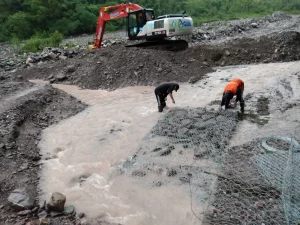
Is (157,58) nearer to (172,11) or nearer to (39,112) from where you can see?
(39,112)

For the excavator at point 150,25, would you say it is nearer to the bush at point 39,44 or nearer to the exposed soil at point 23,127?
the exposed soil at point 23,127

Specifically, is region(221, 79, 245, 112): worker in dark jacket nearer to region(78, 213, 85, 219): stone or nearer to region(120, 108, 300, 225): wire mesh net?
region(120, 108, 300, 225): wire mesh net

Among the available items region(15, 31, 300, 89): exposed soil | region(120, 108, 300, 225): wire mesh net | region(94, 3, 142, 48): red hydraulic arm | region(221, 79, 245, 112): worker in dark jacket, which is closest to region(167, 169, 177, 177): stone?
region(120, 108, 300, 225): wire mesh net

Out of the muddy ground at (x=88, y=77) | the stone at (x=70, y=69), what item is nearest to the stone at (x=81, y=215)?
the muddy ground at (x=88, y=77)

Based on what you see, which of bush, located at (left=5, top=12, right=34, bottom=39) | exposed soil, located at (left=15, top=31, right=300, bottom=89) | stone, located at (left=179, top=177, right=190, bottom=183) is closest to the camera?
stone, located at (left=179, top=177, right=190, bottom=183)

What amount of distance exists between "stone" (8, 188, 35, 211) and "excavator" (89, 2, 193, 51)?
9525 mm

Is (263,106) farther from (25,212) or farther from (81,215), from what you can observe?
(25,212)

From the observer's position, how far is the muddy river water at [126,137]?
4391mm

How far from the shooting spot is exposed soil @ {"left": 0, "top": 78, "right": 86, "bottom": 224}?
504 cm

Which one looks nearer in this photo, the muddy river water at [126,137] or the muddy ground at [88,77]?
the muddy river water at [126,137]

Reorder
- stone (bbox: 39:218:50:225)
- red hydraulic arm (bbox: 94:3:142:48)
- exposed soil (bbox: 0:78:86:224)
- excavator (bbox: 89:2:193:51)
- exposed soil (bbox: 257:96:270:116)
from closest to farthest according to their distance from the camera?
stone (bbox: 39:218:50:225), exposed soil (bbox: 0:78:86:224), exposed soil (bbox: 257:96:270:116), excavator (bbox: 89:2:193:51), red hydraulic arm (bbox: 94:3:142:48)

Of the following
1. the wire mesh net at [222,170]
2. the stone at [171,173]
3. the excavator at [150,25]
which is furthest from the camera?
the excavator at [150,25]

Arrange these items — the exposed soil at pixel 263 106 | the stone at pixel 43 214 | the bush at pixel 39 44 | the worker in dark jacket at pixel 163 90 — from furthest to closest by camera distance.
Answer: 1. the bush at pixel 39 44
2. the worker in dark jacket at pixel 163 90
3. the exposed soil at pixel 263 106
4. the stone at pixel 43 214

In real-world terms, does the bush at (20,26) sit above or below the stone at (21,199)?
above
